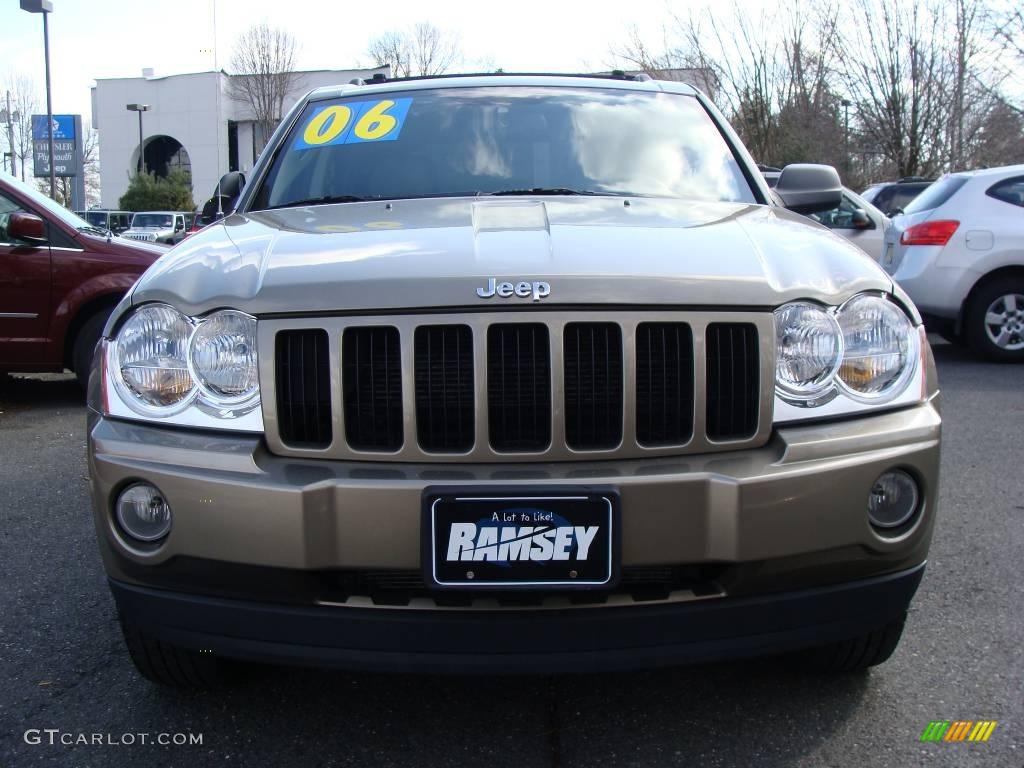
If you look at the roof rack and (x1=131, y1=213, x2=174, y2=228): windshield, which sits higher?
(x1=131, y1=213, x2=174, y2=228): windshield

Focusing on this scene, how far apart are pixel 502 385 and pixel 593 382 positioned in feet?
0.63

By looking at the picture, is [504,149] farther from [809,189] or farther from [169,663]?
[169,663]

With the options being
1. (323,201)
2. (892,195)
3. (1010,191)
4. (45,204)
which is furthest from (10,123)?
(323,201)

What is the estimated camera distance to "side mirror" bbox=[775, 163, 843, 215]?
142 inches

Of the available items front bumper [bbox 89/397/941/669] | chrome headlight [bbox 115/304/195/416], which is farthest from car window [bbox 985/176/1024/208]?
chrome headlight [bbox 115/304/195/416]

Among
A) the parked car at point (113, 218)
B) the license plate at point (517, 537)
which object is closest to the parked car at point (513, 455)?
the license plate at point (517, 537)

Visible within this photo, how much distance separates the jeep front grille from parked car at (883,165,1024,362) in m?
6.67

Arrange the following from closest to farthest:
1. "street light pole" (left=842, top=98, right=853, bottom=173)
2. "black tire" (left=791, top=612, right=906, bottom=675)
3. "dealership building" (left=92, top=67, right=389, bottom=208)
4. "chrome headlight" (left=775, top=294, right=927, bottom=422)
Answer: "chrome headlight" (left=775, top=294, right=927, bottom=422) → "black tire" (left=791, top=612, right=906, bottom=675) → "street light pole" (left=842, top=98, right=853, bottom=173) → "dealership building" (left=92, top=67, right=389, bottom=208)

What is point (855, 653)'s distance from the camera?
96.1 inches

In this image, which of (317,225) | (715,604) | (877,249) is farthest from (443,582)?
(877,249)

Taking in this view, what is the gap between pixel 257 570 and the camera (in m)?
1.99

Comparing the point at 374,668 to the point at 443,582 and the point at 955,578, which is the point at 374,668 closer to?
the point at 443,582

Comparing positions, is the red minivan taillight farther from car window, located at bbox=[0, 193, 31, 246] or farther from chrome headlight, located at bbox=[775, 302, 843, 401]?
car window, located at bbox=[0, 193, 31, 246]

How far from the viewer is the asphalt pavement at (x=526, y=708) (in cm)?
222
